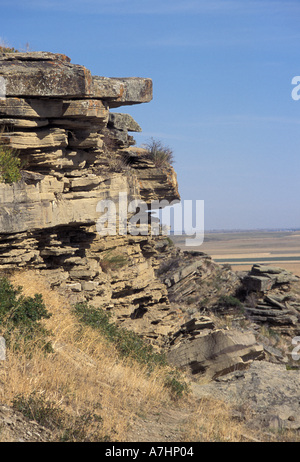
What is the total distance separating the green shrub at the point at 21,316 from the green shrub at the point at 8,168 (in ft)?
7.80

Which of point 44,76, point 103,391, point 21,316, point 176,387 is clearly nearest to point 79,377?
point 103,391

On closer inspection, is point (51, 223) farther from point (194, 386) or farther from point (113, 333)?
point (194, 386)

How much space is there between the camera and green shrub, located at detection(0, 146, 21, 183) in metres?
12.3

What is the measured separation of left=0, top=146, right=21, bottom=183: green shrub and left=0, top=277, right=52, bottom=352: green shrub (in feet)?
7.80

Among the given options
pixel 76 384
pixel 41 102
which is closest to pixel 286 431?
pixel 76 384

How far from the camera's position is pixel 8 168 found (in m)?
12.4

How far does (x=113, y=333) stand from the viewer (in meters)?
14.1

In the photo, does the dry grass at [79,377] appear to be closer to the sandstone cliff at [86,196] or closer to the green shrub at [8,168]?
the sandstone cliff at [86,196]

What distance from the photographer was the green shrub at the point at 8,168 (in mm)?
12297

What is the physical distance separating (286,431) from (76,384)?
12.9 ft

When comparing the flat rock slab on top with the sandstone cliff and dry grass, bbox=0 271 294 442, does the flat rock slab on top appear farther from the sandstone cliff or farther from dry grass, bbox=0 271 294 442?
dry grass, bbox=0 271 294 442

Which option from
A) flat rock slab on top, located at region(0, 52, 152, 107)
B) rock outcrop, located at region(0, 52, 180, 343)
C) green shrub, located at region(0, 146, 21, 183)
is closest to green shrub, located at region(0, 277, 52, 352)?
rock outcrop, located at region(0, 52, 180, 343)

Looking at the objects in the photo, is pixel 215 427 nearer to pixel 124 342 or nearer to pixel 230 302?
pixel 124 342

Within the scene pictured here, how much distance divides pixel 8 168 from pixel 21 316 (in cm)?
362
